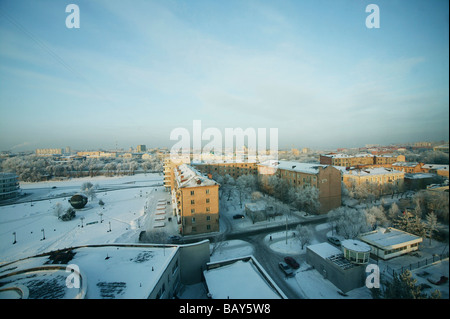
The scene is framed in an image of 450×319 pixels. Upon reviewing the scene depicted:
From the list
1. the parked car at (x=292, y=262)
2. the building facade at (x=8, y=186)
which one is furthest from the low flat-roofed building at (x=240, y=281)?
the building facade at (x=8, y=186)

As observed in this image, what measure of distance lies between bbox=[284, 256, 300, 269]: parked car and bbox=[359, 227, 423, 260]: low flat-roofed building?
11.6 feet

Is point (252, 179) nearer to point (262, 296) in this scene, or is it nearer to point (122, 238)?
point (122, 238)

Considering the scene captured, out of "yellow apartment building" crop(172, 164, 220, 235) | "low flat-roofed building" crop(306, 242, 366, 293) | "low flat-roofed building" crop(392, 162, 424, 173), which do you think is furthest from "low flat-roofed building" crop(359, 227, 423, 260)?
"yellow apartment building" crop(172, 164, 220, 235)

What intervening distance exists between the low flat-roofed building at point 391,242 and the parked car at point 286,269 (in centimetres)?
398

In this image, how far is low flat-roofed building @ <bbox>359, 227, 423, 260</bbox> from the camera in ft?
26.2

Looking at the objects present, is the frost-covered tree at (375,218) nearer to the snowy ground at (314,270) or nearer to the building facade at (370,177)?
the snowy ground at (314,270)

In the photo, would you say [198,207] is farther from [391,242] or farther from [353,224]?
[391,242]

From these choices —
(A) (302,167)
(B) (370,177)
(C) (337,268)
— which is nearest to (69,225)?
(C) (337,268)

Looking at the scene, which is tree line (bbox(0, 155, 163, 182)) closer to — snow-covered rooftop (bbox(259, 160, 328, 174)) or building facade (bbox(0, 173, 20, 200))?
building facade (bbox(0, 173, 20, 200))

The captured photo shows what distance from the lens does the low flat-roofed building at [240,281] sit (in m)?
4.70

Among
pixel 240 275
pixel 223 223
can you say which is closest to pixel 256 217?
pixel 223 223

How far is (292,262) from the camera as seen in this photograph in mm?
9242

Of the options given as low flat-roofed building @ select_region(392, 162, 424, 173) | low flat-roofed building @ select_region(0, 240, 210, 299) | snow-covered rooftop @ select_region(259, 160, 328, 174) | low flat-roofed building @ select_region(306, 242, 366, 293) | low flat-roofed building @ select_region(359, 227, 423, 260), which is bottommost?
low flat-roofed building @ select_region(306, 242, 366, 293)

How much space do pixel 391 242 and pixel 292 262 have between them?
4570 mm
